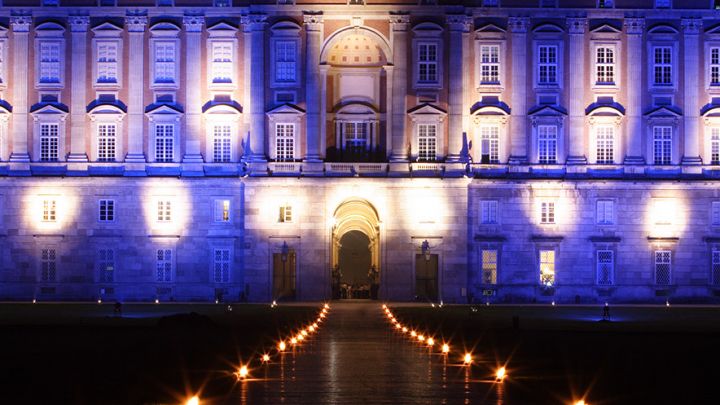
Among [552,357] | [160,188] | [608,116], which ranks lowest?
[552,357]

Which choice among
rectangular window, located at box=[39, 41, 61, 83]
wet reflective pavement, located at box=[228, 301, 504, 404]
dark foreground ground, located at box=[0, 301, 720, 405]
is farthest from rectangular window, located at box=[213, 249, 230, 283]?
wet reflective pavement, located at box=[228, 301, 504, 404]

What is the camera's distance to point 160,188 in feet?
270

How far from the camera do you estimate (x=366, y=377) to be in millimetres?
31734

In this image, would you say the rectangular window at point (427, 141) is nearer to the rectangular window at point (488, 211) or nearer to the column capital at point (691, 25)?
the rectangular window at point (488, 211)

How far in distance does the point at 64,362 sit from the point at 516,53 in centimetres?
5607

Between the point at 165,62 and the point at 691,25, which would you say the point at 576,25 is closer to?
the point at 691,25

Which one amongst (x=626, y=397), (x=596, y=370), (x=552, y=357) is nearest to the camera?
(x=626, y=397)

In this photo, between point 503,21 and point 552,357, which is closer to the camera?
point 552,357

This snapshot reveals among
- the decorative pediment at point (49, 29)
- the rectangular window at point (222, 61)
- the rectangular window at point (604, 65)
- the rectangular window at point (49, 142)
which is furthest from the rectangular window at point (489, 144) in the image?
the decorative pediment at point (49, 29)

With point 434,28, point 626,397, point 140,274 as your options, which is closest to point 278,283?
point 140,274

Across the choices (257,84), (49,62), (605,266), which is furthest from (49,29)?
(605,266)

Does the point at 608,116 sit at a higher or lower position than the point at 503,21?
lower

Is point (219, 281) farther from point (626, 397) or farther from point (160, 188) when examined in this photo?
point (626, 397)

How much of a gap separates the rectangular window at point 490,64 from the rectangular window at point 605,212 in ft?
38.2
